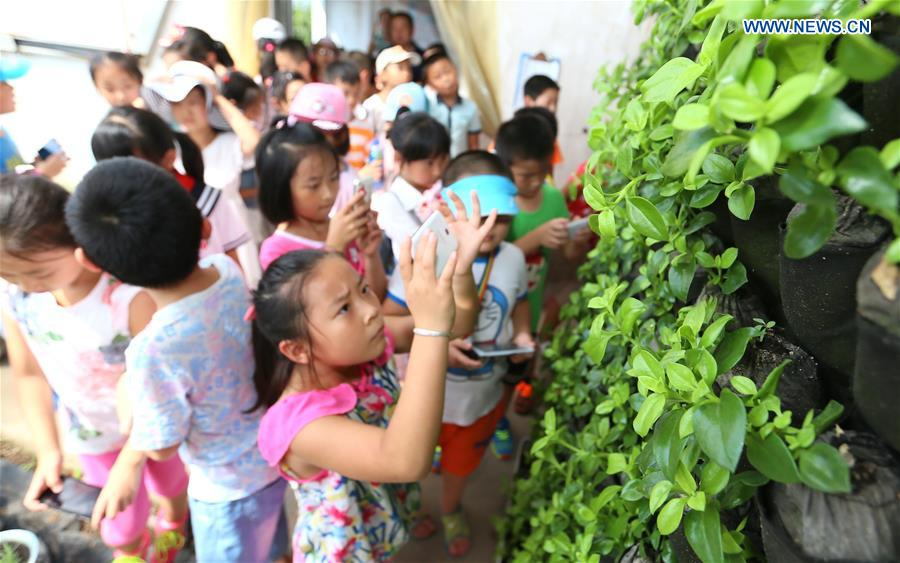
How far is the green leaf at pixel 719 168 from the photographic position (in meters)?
0.49

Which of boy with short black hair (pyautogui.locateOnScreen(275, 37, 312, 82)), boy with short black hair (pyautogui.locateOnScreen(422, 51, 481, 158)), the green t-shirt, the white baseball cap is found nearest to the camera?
the green t-shirt

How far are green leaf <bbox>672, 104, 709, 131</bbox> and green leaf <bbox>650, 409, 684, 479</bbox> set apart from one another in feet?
0.86

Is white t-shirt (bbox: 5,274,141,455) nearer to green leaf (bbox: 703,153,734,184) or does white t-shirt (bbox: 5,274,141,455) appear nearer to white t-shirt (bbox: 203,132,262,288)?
white t-shirt (bbox: 203,132,262,288)

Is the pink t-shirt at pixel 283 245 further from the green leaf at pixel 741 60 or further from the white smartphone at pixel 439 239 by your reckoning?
the green leaf at pixel 741 60

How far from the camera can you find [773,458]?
1.33ft

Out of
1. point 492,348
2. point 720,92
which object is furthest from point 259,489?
point 720,92

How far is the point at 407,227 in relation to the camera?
1.57 m

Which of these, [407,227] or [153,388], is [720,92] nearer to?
[153,388]

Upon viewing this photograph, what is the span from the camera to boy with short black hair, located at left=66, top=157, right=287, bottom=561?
1.06 meters

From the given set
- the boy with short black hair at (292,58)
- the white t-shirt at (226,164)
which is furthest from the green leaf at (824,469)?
the boy with short black hair at (292,58)

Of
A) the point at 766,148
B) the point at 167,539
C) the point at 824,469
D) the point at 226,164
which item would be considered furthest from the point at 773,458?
the point at 226,164

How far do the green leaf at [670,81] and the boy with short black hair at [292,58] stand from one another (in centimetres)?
368

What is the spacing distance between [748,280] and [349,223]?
1.09 m

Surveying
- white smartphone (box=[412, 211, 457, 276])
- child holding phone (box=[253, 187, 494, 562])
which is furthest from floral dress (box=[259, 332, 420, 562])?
white smartphone (box=[412, 211, 457, 276])
